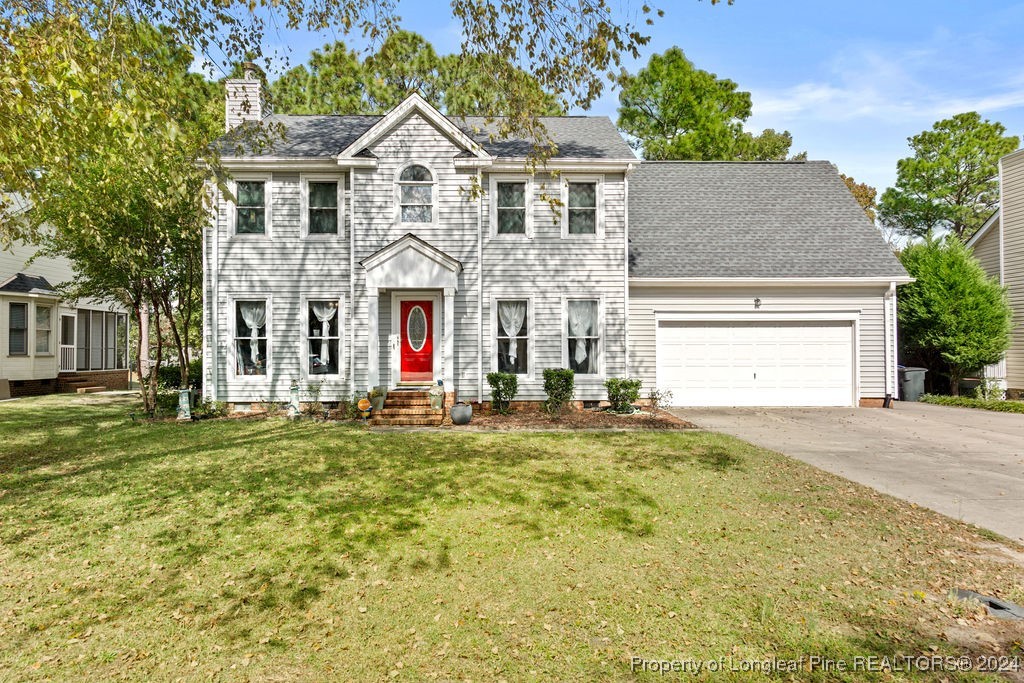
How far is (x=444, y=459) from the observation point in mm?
8047

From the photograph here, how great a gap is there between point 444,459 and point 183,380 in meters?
8.78

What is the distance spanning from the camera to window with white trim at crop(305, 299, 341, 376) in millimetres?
13391

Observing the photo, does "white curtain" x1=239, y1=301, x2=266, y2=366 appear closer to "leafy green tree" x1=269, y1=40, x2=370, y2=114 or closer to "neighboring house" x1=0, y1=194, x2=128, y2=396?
"neighboring house" x1=0, y1=194, x2=128, y2=396

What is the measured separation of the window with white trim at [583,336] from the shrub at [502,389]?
70.1 inches

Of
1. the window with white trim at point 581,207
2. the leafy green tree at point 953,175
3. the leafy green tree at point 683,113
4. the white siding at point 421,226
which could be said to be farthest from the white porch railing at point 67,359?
the leafy green tree at point 953,175

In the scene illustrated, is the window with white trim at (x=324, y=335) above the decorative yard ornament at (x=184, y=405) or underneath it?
above

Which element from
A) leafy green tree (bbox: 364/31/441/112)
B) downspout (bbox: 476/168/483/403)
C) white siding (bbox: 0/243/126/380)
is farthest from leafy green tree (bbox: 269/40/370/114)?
downspout (bbox: 476/168/483/403)

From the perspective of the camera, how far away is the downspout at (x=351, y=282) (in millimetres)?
12930

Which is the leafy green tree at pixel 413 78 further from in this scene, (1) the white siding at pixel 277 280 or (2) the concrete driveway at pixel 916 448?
(2) the concrete driveway at pixel 916 448

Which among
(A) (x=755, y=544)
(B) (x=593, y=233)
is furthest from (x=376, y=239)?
(A) (x=755, y=544)

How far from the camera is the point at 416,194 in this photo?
43.0 ft

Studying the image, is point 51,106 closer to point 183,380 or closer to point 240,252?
point 240,252

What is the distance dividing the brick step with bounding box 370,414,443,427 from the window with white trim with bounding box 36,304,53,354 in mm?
16903

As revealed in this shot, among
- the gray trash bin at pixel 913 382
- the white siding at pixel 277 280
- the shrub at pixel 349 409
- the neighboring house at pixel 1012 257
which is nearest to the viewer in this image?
the shrub at pixel 349 409
